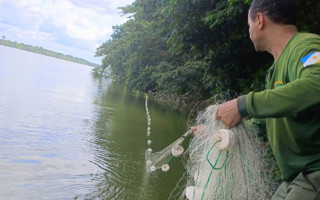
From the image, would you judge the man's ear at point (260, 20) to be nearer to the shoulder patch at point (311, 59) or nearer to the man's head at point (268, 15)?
the man's head at point (268, 15)

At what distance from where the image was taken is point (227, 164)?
7.16 ft

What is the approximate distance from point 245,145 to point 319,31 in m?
4.41

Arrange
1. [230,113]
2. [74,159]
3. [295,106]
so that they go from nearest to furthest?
[295,106]
[230,113]
[74,159]

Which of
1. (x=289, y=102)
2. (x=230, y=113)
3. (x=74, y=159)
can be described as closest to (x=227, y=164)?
(x=230, y=113)

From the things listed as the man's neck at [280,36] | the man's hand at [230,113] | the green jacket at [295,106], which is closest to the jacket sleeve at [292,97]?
the green jacket at [295,106]

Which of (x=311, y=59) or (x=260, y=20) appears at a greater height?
(x=260, y=20)

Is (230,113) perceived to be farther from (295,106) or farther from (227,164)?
(227,164)

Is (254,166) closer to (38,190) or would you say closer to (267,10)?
(267,10)

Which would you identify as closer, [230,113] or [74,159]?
[230,113]

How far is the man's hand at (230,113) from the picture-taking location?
1.72m

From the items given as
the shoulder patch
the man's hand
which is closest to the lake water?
the man's hand

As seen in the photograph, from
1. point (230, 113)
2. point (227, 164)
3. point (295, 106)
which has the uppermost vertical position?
point (295, 106)

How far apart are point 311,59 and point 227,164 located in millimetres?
993

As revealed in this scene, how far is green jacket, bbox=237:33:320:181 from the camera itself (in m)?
1.44
